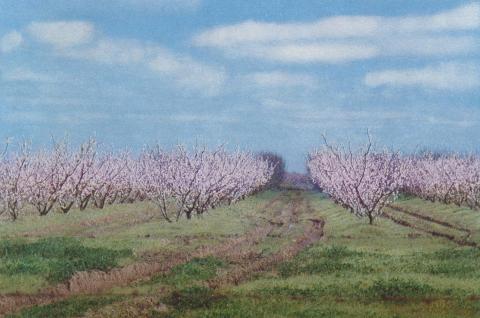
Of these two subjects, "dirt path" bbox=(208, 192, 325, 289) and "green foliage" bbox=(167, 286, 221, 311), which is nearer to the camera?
"green foliage" bbox=(167, 286, 221, 311)

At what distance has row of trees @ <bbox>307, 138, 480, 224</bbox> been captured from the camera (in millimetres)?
59031

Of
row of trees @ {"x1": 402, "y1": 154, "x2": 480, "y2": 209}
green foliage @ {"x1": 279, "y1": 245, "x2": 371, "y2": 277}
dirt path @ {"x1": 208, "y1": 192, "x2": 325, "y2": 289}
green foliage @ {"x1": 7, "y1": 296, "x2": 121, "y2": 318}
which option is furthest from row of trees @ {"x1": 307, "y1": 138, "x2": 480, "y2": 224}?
green foliage @ {"x1": 7, "y1": 296, "x2": 121, "y2": 318}

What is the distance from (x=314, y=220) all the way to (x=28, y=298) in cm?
4042

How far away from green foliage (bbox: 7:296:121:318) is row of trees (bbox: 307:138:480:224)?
3483 centimetres

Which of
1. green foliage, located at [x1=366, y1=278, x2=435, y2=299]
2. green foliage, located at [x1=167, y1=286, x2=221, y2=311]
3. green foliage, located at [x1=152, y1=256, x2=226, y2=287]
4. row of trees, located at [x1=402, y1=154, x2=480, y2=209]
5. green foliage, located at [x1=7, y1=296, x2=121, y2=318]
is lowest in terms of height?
green foliage, located at [x1=366, y1=278, x2=435, y2=299]

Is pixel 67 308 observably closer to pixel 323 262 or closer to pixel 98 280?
pixel 98 280

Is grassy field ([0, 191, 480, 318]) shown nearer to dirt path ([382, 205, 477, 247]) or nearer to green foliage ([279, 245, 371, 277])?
green foliage ([279, 245, 371, 277])

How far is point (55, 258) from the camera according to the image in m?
30.5

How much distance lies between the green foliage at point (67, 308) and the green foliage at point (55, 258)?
5.22 meters

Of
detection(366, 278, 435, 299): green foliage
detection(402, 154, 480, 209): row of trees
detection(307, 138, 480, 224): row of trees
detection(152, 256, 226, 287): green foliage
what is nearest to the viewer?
detection(366, 278, 435, 299): green foliage

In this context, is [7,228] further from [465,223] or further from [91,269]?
[465,223]

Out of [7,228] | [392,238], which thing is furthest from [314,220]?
[7,228]

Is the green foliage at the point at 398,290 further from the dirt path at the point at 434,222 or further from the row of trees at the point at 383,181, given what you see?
the row of trees at the point at 383,181

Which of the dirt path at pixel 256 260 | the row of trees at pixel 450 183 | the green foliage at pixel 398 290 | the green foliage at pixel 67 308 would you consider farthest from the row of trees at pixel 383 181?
the green foliage at pixel 67 308
